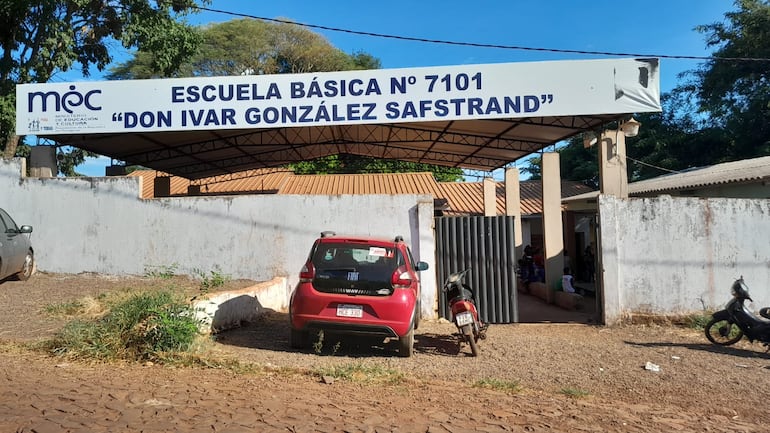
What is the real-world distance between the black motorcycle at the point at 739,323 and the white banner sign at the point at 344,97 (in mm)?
3863

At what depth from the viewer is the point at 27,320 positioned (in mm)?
7590

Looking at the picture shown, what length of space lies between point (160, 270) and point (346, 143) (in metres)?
7.12

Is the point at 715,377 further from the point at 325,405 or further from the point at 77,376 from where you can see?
the point at 77,376

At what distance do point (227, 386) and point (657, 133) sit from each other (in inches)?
1019

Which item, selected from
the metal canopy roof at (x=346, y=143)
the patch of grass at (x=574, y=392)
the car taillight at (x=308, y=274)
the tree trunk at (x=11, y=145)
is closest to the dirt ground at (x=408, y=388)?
the patch of grass at (x=574, y=392)

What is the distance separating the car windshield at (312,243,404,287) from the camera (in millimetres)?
6668

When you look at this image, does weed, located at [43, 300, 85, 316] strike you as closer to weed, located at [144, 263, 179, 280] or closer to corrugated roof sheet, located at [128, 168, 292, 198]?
weed, located at [144, 263, 179, 280]

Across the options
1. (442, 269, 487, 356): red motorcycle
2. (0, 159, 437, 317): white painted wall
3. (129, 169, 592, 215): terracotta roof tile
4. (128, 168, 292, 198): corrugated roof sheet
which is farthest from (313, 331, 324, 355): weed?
(128, 168, 292, 198): corrugated roof sheet

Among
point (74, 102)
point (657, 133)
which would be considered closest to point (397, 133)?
point (74, 102)

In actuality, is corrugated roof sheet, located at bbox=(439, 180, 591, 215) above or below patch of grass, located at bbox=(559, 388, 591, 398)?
above

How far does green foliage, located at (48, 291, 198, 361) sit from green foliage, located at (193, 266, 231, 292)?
10.6ft

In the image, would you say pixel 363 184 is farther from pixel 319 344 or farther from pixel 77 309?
pixel 319 344

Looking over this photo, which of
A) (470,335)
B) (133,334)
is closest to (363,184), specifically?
(470,335)

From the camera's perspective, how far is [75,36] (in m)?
17.7
